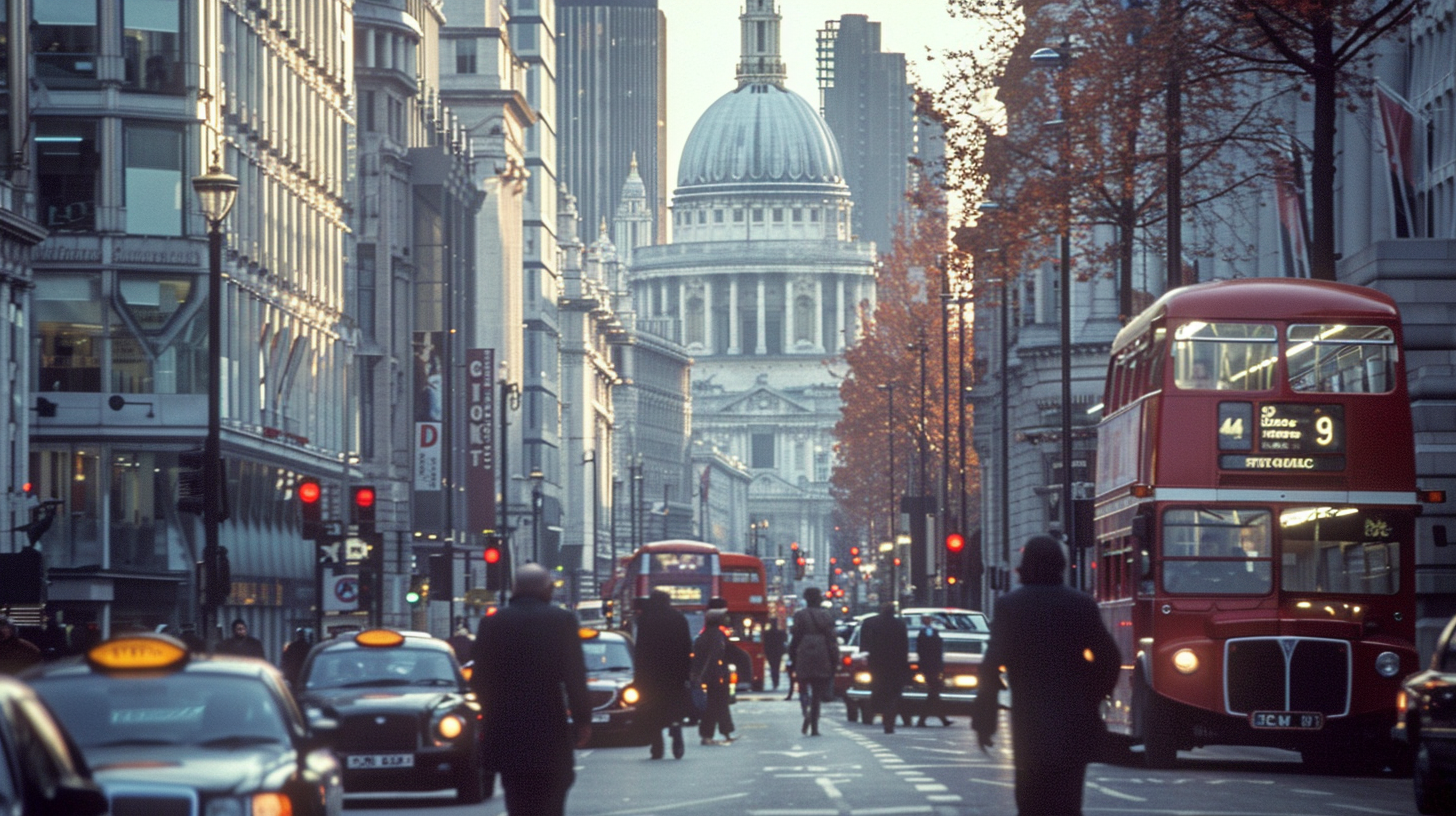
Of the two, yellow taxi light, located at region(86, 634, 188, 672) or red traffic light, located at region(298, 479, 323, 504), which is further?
red traffic light, located at region(298, 479, 323, 504)

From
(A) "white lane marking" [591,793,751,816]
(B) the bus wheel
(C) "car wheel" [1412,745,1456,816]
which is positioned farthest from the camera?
(B) the bus wheel

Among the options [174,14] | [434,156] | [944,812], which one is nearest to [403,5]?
[434,156]

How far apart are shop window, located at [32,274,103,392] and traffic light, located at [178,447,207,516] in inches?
714

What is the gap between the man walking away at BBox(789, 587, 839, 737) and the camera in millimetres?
37656

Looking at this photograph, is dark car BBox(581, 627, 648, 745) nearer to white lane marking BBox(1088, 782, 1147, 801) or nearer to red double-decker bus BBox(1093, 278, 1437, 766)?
red double-decker bus BBox(1093, 278, 1437, 766)

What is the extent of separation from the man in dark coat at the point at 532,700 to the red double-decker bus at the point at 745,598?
52580 mm

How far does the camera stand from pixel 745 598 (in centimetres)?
6931

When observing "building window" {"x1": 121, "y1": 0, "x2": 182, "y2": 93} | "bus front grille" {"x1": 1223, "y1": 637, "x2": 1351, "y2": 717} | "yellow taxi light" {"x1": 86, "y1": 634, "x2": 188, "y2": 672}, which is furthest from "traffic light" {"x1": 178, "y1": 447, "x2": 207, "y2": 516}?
"yellow taxi light" {"x1": 86, "y1": 634, "x2": 188, "y2": 672}

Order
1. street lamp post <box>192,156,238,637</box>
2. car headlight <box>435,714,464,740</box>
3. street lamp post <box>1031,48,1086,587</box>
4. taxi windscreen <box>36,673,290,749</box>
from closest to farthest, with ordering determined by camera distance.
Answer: taxi windscreen <box>36,673,290,749</box> → car headlight <box>435,714,464,740</box> → street lamp post <box>192,156,238,637</box> → street lamp post <box>1031,48,1086,587</box>

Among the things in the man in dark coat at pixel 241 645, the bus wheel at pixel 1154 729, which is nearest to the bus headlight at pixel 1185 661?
the bus wheel at pixel 1154 729

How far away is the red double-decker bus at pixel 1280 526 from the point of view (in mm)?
26797

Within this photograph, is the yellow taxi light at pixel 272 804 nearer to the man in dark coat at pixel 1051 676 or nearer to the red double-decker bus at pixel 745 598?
the man in dark coat at pixel 1051 676

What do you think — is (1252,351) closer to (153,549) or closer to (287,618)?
(153,549)

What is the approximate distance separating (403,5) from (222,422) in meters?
36.8
